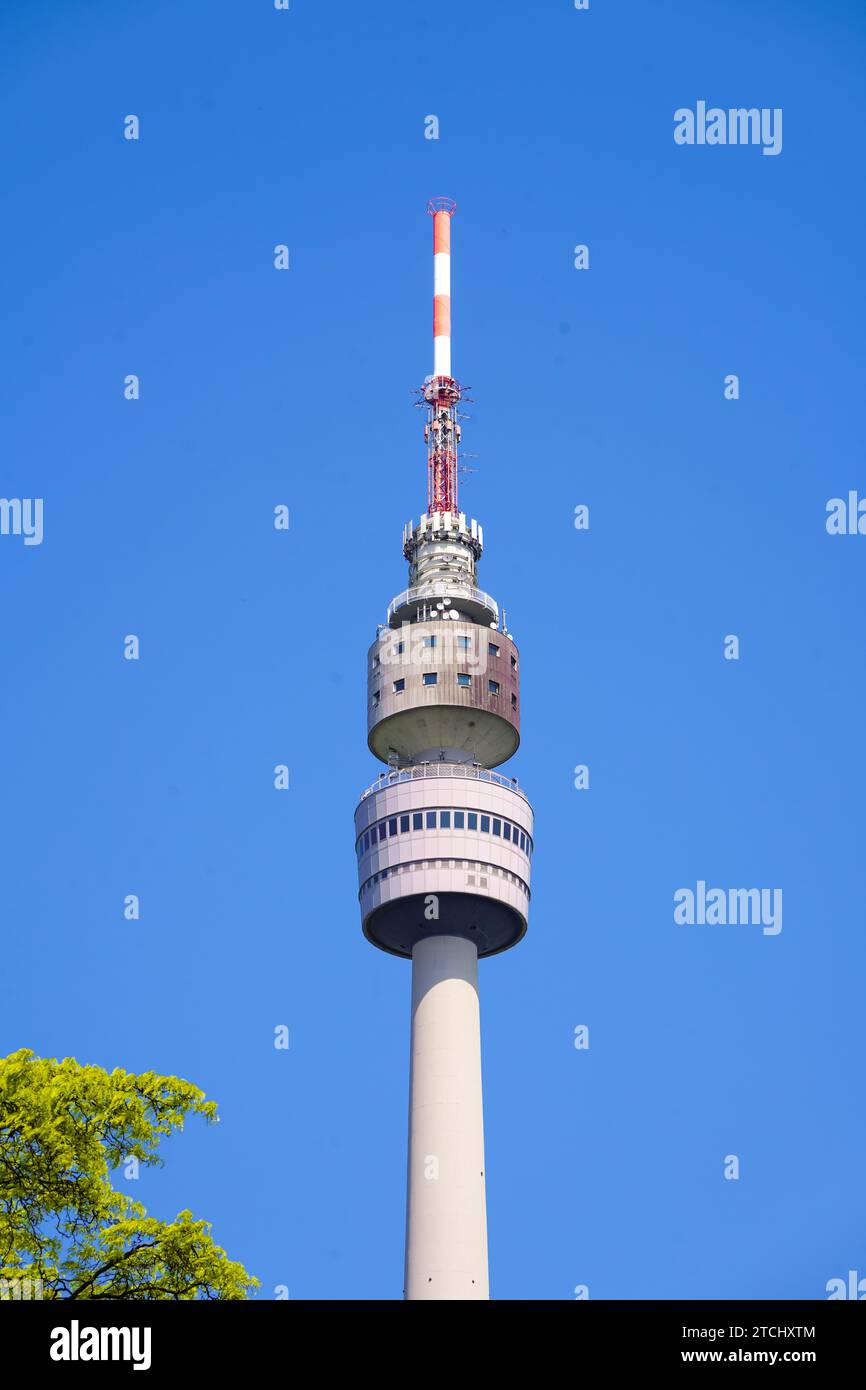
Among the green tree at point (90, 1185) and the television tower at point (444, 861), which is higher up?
the television tower at point (444, 861)

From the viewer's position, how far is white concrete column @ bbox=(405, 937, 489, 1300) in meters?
130

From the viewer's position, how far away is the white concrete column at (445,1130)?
13000 cm

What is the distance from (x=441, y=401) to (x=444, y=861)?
47.3 m

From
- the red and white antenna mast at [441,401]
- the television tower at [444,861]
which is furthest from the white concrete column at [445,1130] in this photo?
the red and white antenna mast at [441,401]

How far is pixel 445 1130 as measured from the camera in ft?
440

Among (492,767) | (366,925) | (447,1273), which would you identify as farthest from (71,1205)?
(492,767)

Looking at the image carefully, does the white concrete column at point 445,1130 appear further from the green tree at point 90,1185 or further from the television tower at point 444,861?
the green tree at point 90,1185

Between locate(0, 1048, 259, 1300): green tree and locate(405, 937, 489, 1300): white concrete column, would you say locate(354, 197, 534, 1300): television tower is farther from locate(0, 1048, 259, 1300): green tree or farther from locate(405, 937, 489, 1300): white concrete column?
locate(0, 1048, 259, 1300): green tree

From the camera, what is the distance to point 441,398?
6634 inches

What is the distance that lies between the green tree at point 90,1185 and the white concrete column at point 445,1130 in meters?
67.7

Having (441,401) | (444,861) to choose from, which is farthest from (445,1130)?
(441,401)

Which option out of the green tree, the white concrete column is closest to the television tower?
the white concrete column
